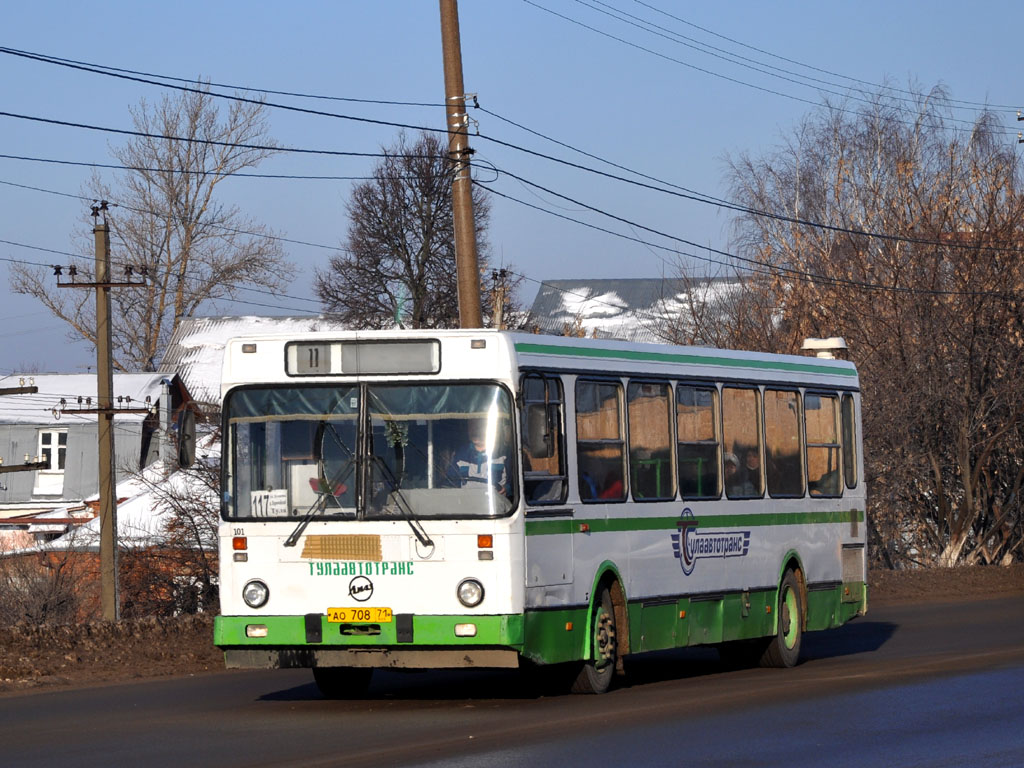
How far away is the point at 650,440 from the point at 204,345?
66.1m

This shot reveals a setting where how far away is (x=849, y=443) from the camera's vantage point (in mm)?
17484

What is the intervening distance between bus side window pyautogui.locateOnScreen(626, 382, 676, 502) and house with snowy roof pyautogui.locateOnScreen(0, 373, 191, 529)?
169 ft

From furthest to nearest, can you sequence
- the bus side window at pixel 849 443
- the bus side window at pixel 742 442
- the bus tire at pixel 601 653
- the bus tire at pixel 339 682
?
1. the bus side window at pixel 849 443
2. the bus side window at pixel 742 442
3. the bus tire at pixel 339 682
4. the bus tire at pixel 601 653

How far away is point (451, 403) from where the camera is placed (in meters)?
11.9

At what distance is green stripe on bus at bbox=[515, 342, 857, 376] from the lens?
12430mm

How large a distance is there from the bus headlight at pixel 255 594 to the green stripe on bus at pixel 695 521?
6.35 feet

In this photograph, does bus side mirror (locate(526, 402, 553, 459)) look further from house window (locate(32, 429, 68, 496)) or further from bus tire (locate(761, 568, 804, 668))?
house window (locate(32, 429, 68, 496))

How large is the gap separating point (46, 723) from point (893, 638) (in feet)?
34.7

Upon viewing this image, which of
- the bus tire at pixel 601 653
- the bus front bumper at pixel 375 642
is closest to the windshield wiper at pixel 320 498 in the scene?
the bus front bumper at pixel 375 642

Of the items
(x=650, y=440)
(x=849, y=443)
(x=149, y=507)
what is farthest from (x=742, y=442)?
(x=149, y=507)

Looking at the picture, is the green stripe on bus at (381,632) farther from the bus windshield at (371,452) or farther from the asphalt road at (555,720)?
the bus windshield at (371,452)

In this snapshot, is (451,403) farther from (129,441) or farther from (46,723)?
(129,441)

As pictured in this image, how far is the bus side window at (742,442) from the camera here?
1496cm

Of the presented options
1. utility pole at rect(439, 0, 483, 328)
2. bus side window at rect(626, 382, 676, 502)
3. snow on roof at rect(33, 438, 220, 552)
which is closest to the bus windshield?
bus side window at rect(626, 382, 676, 502)
